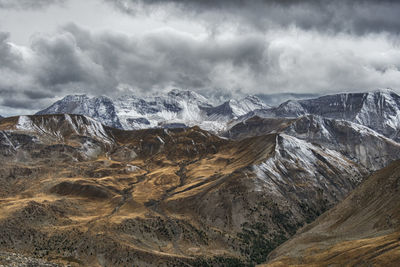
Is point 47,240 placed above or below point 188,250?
above

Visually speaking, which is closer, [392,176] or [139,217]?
[392,176]

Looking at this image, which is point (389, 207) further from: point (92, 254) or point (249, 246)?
point (92, 254)

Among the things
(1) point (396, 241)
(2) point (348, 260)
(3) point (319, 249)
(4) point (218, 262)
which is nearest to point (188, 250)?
(4) point (218, 262)

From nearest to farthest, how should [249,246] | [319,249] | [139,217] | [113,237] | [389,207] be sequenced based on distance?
[319,249] < [389,207] < [113,237] < [249,246] < [139,217]

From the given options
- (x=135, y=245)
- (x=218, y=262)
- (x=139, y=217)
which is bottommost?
(x=218, y=262)

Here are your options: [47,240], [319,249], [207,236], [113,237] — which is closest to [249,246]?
[207,236]

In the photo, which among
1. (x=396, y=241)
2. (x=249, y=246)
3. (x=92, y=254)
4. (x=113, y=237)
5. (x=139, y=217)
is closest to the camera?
(x=396, y=241)
